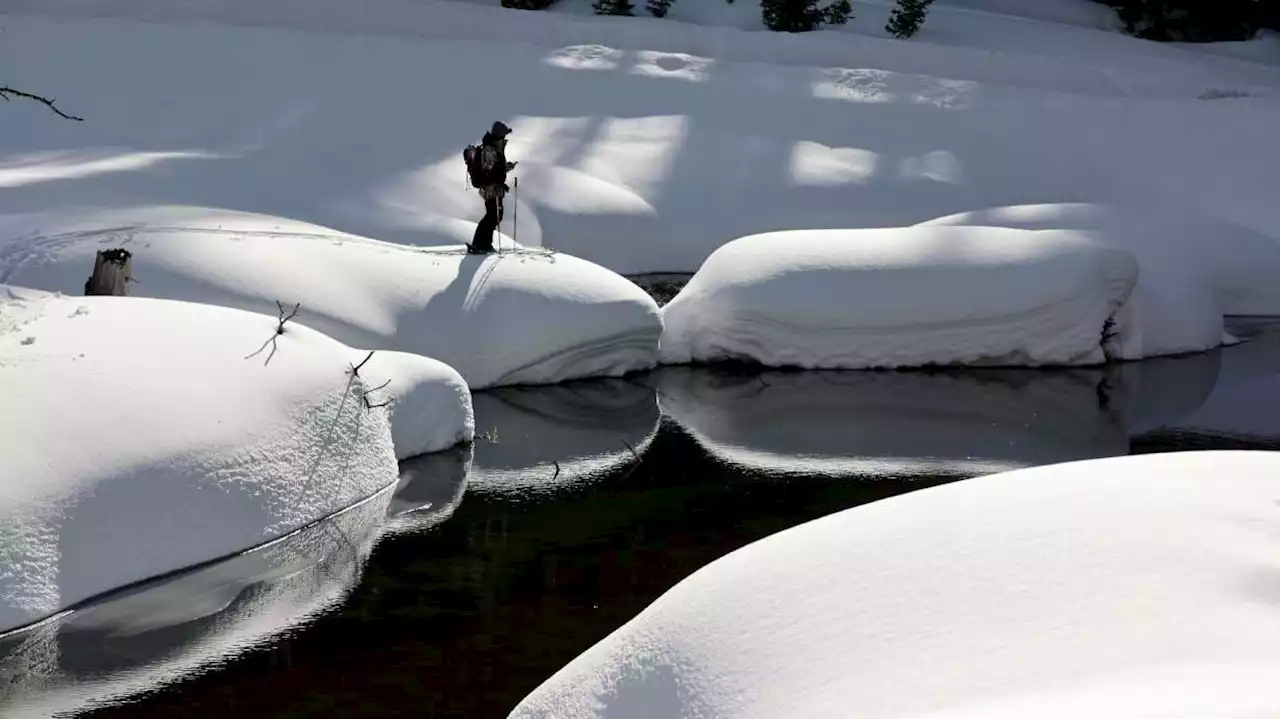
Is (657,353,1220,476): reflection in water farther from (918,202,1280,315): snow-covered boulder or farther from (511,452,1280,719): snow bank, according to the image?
(511,452,1280,719): snow bank

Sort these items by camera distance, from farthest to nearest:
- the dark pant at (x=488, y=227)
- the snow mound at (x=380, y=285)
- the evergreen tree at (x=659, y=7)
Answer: the evergreen tree at (x=659, y=7) → the dark pant at (x=488, y=227) → the snow mound at (x=380, y=285)

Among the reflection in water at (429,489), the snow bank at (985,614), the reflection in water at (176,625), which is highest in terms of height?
the snow bank at (985,614)

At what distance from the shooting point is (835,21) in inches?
899

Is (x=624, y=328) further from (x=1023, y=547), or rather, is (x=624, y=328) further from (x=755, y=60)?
(x=755, y=60)

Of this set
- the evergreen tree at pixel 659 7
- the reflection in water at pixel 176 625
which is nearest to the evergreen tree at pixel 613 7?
the evergreen tree at pixel 659 7

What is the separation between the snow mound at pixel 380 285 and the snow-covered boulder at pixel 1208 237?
435cm

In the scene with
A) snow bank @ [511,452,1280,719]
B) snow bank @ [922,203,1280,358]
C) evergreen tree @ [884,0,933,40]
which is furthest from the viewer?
evergreen tree @ [884,0,933,40]

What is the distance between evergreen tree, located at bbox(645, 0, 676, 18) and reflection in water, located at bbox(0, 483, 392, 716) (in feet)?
52.6

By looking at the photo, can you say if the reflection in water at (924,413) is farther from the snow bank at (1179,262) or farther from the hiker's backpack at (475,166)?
the hiker's backpack at (475,166)

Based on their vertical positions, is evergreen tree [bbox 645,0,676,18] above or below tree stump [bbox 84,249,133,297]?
below

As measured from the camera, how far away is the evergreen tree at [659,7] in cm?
2295

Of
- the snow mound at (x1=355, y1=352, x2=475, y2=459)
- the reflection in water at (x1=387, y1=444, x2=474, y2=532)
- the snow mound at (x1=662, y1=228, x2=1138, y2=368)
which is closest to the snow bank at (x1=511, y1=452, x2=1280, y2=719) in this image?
the reflection in water at (x1=387, y1=444, x2=474, y2=532)

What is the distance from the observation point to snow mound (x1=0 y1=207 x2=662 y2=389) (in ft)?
34.7

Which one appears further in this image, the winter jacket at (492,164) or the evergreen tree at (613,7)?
the evergreen tree at (613,7)
